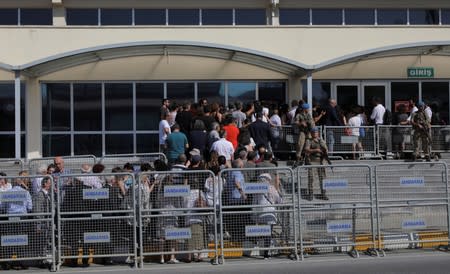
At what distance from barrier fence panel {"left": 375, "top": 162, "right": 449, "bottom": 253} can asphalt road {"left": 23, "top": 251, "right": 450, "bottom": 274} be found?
48cm

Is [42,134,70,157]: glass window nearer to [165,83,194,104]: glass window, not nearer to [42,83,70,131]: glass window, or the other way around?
[42,83,70,131]: glass window

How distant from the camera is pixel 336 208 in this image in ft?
38.0

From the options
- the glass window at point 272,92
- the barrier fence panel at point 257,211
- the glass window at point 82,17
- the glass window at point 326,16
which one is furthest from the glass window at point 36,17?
the barrier fence panel at point 257,211

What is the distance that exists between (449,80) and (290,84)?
578 cm

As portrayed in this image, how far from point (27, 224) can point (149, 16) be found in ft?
45.5

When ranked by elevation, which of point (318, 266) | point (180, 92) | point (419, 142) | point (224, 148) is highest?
point (180, 92)

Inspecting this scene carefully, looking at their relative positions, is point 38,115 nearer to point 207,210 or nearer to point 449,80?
point 207,210

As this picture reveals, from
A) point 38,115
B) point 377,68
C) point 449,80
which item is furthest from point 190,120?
point 449,80

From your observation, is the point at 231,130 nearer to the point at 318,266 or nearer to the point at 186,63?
the point at 318,266

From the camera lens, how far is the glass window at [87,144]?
2217 cm

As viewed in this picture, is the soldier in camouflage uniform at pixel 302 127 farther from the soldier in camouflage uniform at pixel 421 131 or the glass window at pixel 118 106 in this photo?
the glass window at pixel 118 106

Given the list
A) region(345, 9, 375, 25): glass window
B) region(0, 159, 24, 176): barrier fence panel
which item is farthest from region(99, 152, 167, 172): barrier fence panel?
region(345, 9, 375, 25): glass window

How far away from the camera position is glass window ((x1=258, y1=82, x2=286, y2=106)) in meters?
23.1

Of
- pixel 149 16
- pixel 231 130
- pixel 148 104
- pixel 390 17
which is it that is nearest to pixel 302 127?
pixel 231 130
